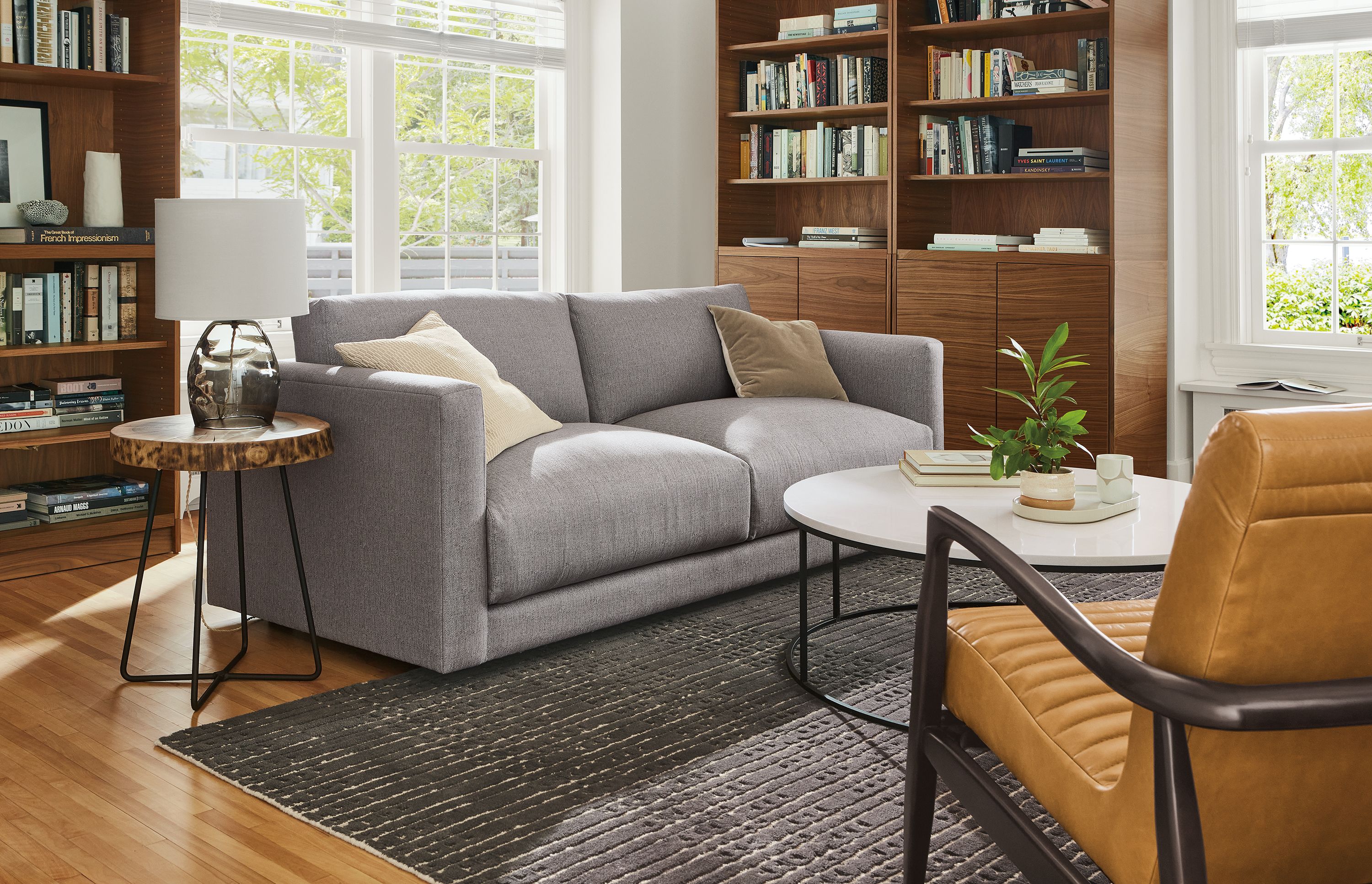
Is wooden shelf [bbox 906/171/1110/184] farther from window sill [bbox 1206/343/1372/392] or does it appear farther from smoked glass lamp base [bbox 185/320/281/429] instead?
smoked glass lamp base [bbox 185/320/281/429]

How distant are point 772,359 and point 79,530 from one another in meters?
2.27

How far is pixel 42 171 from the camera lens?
4.12m

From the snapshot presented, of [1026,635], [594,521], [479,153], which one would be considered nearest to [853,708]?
[594,521]

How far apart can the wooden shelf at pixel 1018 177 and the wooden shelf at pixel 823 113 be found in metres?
0.35

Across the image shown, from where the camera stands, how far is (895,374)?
415cm

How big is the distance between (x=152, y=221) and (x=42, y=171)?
0.35 meters

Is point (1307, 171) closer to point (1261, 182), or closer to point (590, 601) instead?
point (1261, 182)

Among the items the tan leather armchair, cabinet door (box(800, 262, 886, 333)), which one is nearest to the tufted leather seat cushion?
the tan leather armchair

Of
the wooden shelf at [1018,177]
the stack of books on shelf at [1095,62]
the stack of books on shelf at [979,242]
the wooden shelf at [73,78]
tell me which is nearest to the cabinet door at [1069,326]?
the stack of books on shelf at [979,242]

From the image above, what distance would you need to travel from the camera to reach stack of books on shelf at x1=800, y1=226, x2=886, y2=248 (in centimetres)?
562

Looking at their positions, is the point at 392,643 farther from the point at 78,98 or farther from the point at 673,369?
the point at 78,98

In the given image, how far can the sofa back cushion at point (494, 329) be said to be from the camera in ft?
10.9

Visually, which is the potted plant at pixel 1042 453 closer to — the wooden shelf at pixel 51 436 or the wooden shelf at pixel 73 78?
the wooden shelf at pixel 51 436

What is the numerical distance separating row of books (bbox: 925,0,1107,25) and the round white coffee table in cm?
254
